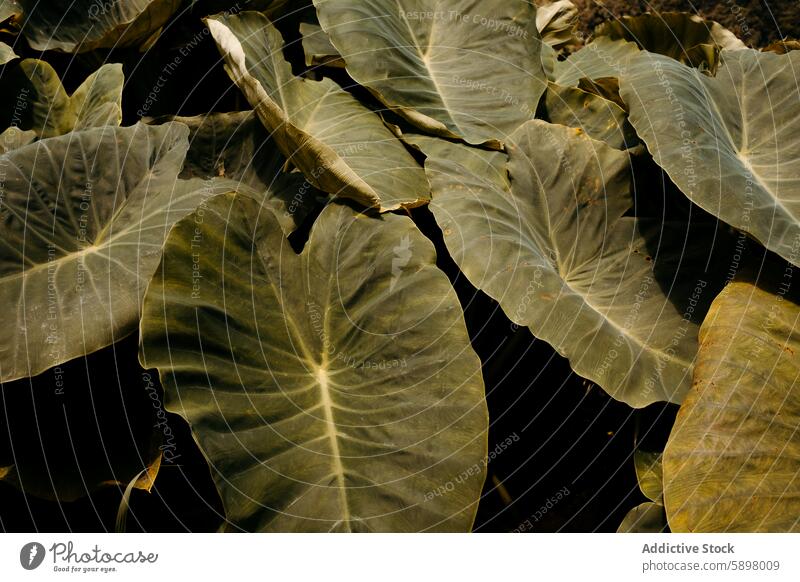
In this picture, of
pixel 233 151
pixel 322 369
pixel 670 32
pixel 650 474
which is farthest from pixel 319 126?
pixel 670 32

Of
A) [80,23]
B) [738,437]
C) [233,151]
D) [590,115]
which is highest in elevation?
[80,23]

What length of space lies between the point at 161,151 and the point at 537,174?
110cm

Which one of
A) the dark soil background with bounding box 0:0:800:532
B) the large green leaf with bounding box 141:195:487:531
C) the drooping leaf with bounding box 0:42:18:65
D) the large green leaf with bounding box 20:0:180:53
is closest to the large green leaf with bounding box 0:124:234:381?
the large green leaf with bounding box 141:195:487:531

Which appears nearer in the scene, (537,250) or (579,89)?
(537,250)

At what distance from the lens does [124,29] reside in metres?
2.64

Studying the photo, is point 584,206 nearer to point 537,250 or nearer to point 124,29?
point 537,250

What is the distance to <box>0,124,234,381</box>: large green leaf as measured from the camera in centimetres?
189

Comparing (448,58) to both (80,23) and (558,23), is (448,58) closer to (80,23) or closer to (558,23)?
(558,23)

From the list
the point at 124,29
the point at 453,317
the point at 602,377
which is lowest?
the point at 602,377

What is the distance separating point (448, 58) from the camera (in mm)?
2951

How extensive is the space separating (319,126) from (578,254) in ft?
3.09

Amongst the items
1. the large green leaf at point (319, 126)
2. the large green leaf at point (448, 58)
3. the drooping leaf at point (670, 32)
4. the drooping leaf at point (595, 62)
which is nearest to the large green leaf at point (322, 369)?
the large green leaf at point (319, 126)

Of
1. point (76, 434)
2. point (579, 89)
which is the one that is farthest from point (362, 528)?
point (579, 89)

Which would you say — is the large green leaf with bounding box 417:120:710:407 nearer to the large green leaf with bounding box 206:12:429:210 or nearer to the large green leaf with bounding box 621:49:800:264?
the large green leaf with bounding box 206:12:429:210
